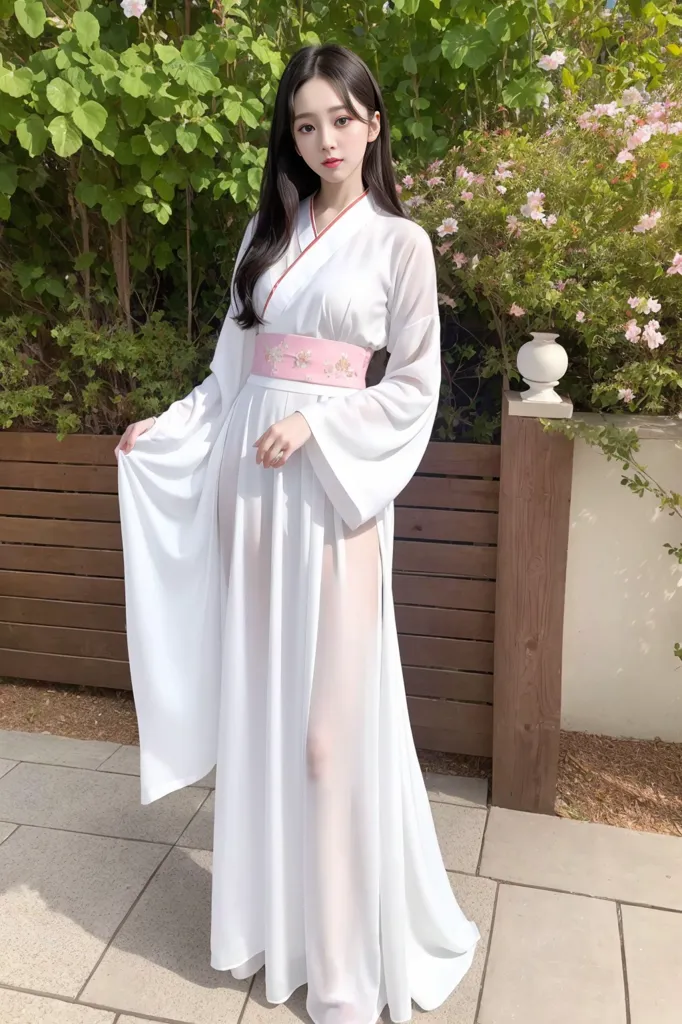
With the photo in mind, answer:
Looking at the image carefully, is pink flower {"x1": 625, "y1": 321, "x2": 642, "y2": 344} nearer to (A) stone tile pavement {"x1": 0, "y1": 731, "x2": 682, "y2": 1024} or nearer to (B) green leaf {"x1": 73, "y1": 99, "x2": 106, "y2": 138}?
(A) stone tile pavement {"x1": 0, "y1": 731, "x2": 682, "y2": 1024}

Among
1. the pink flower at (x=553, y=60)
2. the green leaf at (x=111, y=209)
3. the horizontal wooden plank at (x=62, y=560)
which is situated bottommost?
the horizontal wooden plank at (x=62, y=560)

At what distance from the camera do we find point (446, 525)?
2.21 m

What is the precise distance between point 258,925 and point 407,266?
132 cm

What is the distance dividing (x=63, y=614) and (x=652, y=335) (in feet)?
6.97

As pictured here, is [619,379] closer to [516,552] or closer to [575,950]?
[516,552]

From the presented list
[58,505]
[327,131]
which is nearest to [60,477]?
[58,505]

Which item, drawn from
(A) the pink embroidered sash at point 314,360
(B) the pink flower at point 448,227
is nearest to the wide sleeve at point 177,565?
(A) the pink embroidered sash at point 314,360

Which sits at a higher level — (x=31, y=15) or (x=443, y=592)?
(x=31, y=15)

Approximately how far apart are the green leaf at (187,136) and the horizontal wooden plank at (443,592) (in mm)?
1330

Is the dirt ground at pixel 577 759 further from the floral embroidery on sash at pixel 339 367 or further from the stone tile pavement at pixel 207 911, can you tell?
the floral embroidery on sash at pixel 339 367

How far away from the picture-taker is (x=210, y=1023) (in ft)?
4.90

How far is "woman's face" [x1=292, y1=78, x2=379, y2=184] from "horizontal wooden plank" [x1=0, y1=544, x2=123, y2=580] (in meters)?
1.67

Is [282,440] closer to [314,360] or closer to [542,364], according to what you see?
[314,360]

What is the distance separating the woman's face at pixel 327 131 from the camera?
4.28ft
